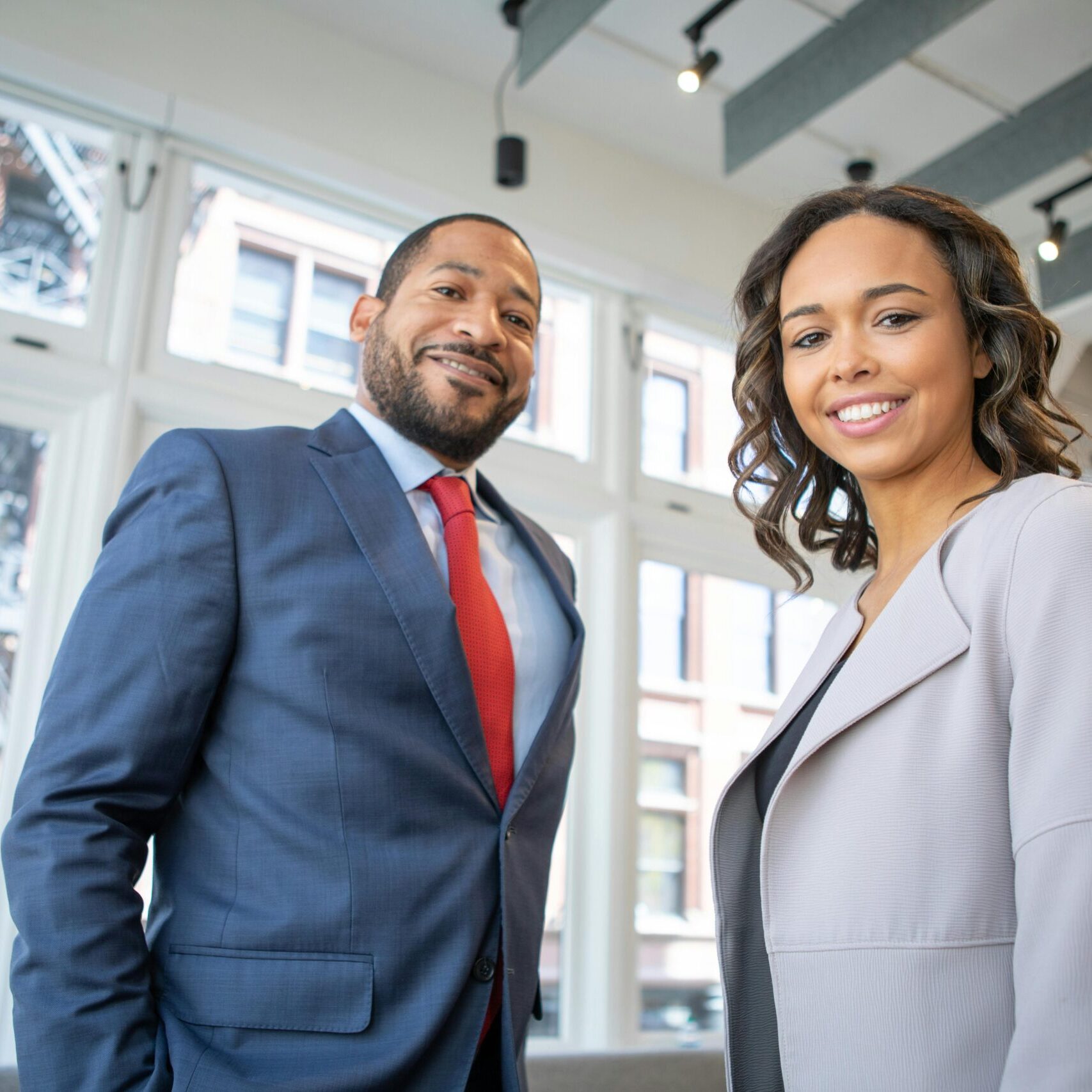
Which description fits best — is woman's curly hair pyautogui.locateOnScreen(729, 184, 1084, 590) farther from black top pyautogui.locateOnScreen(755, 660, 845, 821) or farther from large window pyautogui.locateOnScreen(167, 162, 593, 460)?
large window pyautogui.locateOnScreen(167, 162, 593, 460)

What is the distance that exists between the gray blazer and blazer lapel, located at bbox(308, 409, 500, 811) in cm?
41

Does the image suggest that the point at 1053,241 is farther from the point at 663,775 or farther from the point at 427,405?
the point at 427,405

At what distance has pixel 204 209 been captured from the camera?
10.1ft

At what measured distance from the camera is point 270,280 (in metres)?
3.20

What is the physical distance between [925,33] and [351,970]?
2693 mm

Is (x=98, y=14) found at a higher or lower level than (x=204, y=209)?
higher

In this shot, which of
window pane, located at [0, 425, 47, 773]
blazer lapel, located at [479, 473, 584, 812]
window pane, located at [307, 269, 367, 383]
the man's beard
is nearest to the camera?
blazer lapel, located at [479, 473, 584, 812]

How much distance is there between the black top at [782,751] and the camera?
47.3 inches

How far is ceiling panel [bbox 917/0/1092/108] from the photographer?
10.6 feet

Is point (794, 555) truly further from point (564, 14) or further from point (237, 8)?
point (237, 8)

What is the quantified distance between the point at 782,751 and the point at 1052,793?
1.22 feet

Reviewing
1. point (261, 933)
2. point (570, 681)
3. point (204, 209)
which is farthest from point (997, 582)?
point (204, 209)

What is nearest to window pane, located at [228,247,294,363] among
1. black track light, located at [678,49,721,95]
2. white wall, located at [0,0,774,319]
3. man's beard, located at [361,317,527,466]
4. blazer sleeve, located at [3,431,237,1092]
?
white wall, located at [0,0,774,319]

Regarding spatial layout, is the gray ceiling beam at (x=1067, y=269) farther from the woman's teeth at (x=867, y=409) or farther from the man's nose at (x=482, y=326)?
the woman's teeth at (x=867, y=409)
